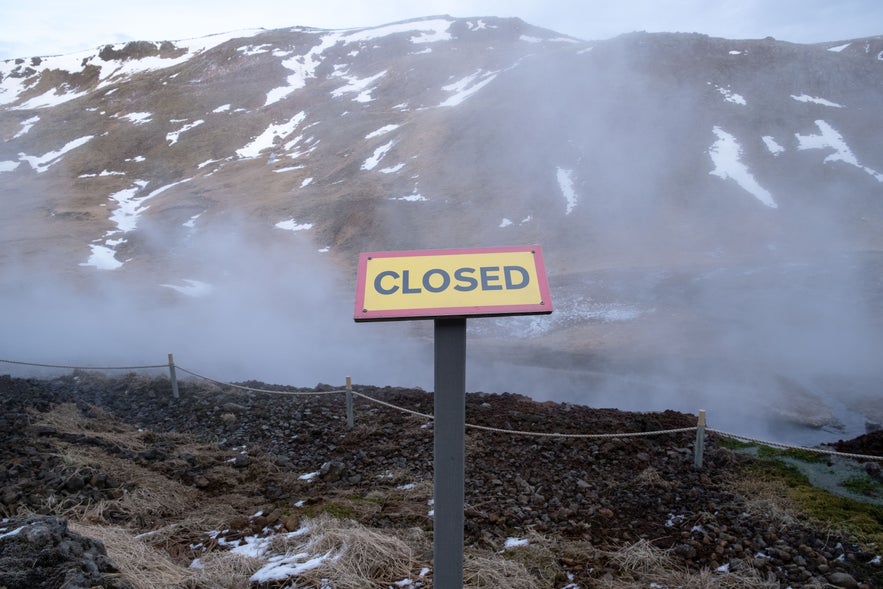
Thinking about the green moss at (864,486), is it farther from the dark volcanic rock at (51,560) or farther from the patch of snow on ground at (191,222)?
the patch of snow on ground at (191,222)

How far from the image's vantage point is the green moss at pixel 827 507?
4.94m

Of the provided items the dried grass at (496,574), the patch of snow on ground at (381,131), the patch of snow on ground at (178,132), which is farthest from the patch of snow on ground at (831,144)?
the patch of snow on ground at (178,132)

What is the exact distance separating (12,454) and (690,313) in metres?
15.1

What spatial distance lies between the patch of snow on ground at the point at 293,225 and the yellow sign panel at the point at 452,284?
81.0 feet

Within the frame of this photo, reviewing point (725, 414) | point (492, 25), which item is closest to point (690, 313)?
point (725, 414)

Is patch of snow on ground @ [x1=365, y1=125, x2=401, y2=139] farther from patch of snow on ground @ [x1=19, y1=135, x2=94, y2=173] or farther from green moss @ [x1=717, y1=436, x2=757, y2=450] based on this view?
green moss @ [x1=717, y1=436, x2=757, y2=450]

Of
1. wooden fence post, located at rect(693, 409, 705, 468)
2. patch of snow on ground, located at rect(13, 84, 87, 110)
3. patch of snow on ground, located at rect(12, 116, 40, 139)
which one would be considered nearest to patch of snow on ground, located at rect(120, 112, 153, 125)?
patch of snow on ground, located at rect(12, 116, 40, 139)

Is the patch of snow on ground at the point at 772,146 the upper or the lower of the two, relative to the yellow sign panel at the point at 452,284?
upper

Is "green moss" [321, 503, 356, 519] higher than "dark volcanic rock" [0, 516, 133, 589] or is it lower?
lower

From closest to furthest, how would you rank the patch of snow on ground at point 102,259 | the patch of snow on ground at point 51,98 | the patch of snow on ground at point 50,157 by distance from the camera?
the patch of snow on ground at point 102,259, the patch of snow on ground at point 50,157, the patch of snow on ground at point 51,98

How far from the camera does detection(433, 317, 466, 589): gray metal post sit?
2559 mm

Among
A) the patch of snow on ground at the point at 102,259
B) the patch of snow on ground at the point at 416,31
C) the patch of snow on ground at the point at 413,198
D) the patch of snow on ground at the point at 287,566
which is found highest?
the patch of snow on ground at the point at 416,31

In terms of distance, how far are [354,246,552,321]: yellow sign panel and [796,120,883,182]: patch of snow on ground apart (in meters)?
31.6

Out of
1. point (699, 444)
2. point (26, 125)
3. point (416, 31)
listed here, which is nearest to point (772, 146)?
point (699, 444)
